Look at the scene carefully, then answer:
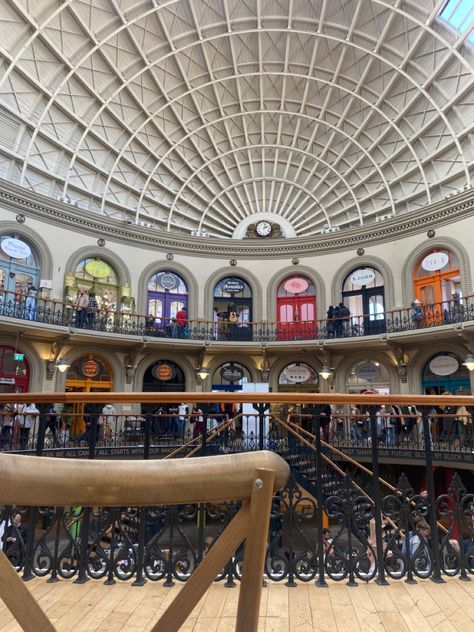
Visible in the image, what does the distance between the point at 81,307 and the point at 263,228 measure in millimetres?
11887

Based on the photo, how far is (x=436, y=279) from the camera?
1905cm

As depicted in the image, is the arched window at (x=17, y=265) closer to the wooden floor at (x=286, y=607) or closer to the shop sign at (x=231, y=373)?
the shop sign at (x=231, y=373)

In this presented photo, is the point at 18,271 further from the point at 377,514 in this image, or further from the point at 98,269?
the point at 377,514

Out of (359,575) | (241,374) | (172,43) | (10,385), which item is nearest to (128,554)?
(359,575)

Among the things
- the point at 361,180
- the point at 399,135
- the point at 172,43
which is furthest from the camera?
the point at 361,180

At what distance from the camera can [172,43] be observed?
19844 mm

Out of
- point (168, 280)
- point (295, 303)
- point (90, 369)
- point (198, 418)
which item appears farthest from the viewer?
point (295, 303)

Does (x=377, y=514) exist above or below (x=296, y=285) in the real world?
below

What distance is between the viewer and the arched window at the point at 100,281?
1972 centimetres

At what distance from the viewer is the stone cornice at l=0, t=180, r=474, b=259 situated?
17922 millimetres

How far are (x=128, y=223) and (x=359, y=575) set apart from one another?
65.2ft

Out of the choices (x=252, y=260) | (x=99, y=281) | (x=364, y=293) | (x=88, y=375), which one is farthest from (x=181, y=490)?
(x=252, y=260)

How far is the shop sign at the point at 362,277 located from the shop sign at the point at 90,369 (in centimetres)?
1336

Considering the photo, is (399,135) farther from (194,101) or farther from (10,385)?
(10,385)
